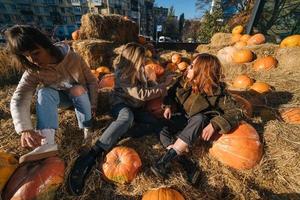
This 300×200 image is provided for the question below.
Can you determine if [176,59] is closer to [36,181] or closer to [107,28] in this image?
[107,28]

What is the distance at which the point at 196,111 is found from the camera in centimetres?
227

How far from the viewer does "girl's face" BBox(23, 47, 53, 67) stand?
6.13 feet

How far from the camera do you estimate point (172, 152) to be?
6.80 feet

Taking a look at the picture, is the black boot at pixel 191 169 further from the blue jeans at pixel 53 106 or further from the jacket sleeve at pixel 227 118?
the blue jeans at pixel 53 106

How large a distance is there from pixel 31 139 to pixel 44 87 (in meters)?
0.54

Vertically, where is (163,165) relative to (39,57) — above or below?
below

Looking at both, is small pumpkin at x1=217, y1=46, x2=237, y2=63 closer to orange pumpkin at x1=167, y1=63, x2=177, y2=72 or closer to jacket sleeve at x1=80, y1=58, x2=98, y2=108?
orange pumpkin at x1=167, y1=63, x2=177, y2=72

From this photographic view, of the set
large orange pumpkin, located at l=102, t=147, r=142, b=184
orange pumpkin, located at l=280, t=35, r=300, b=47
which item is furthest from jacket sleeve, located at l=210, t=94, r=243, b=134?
orange pumpkin, located at l=280, t=35, r=300, b=47

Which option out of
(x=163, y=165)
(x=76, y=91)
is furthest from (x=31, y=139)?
(x=163, y=165)

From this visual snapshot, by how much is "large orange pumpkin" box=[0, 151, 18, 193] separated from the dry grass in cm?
24

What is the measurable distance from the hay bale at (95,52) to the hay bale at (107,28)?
1.31 m

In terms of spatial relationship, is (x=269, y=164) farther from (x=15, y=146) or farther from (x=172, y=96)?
(x=15, y=146)

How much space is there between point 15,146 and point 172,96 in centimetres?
187

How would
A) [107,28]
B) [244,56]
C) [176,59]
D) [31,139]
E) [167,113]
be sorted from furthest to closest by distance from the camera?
[107,28], [176,59], [244,56], [167,113], [31,139]
